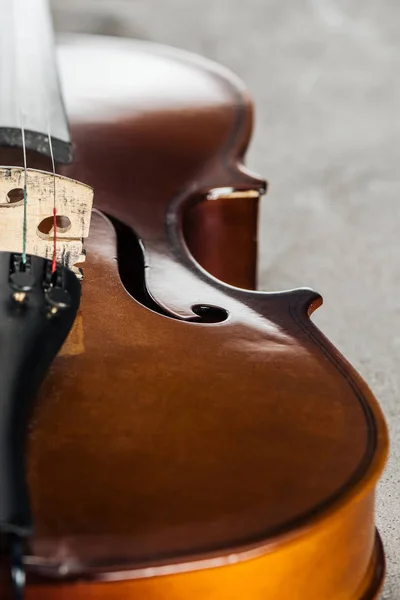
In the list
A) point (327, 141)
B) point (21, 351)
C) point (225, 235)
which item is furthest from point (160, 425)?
point (327, 141)

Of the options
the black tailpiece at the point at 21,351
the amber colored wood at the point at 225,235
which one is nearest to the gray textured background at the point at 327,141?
the amber colored wood at the point at 225,235

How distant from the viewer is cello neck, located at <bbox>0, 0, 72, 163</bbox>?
3.52ft

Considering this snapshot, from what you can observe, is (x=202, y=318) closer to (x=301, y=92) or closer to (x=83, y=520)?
(x=83, y=520)

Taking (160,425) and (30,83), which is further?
(30,83)

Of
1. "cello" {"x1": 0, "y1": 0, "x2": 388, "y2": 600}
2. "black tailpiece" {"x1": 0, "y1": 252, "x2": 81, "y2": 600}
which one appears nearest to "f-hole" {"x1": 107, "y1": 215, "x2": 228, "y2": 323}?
"cello" {"x1": 0, "y1": 0, "x2": 388, "y2": 600}

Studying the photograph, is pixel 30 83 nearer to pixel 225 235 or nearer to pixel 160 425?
pixel 225 235

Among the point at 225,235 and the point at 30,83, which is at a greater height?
the point at 30,83

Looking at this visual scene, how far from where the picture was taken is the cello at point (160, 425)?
565 millimetres

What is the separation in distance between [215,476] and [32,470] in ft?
0.38

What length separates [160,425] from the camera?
65 centimetres

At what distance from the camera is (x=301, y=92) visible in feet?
7.47

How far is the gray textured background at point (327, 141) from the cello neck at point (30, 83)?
492 mm

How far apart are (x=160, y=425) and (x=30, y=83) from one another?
652mm

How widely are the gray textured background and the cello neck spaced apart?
19.4 inches
